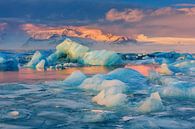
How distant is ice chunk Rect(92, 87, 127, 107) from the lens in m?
8.40

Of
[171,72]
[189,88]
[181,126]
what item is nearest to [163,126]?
[181,126]

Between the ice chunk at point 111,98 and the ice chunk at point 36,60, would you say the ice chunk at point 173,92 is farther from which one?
the ice chunk at point 36,60

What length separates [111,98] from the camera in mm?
8508

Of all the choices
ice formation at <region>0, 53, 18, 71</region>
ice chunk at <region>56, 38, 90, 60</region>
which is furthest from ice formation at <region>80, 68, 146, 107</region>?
ice chunk at <region>56, 38, 90, 60</region>

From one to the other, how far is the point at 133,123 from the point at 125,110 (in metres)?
1.29

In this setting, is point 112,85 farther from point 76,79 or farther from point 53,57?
point 53,57

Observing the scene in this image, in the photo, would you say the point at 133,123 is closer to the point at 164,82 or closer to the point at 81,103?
Result: the point at 81,103

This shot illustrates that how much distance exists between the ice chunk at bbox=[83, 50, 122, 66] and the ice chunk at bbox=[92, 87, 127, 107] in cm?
2063

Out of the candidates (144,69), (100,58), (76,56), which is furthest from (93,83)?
(76,56)

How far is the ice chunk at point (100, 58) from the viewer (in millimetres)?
29969

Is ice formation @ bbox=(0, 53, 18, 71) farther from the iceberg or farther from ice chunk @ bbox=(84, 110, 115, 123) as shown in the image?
ice chunk @ bbox=(84, 110, 115, 123)

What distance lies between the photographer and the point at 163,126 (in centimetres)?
643

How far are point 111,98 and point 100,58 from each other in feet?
71.9

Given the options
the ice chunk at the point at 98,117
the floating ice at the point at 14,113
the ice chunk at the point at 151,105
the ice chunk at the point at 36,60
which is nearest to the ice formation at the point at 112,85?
the ice chunk at the point at 151,105
